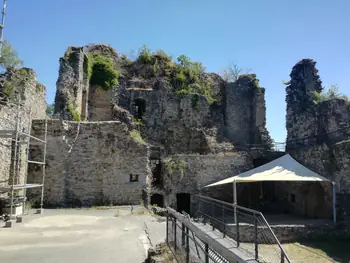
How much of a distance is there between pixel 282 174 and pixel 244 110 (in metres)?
12.1

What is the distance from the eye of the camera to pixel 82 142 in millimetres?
14914

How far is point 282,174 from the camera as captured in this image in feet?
45.9

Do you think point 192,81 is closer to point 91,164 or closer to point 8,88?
point 91,164

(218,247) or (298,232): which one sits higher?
(218,247)

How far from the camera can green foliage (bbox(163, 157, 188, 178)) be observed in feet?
54.3

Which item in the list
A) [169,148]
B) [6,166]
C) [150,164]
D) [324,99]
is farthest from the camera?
[169,148]

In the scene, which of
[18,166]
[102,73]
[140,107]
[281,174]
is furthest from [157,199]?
[102,73]

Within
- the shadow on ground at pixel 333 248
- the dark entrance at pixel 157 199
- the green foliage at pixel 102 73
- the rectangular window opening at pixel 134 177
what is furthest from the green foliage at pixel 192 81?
the shadow on ground at pixel 333 248

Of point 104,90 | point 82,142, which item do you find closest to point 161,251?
point 82,142

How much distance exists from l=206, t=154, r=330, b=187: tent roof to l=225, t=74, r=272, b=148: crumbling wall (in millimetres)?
9389

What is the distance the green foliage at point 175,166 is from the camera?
1655 centimetres

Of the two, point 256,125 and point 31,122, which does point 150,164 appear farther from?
point 256,125

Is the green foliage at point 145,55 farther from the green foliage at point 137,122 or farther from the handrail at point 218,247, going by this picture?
the handrail at point 218,247

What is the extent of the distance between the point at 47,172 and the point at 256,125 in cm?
1590
